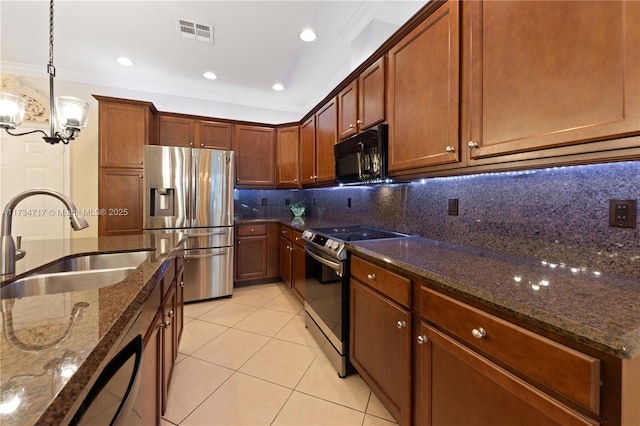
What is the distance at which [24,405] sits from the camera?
36 cm

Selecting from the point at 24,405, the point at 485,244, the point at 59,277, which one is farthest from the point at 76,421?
the point at 485,244

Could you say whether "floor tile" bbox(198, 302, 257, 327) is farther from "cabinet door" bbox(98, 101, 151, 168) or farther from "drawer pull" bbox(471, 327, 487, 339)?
"drawer pull" bbox(471, 327, 487, 339)

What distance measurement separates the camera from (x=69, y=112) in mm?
1582

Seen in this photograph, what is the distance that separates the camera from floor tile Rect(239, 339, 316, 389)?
179 centimetres

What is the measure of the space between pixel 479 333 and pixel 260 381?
58.4 inches

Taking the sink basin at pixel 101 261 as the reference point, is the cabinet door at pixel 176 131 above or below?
above

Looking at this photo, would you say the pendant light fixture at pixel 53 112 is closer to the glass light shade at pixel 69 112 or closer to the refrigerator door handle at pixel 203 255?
the glass light shade at pixel 69 112

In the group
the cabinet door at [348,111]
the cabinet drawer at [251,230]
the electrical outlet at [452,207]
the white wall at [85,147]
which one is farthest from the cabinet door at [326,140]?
the white wall at [85,147]

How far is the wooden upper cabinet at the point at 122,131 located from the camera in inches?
114

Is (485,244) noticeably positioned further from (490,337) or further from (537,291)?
(490,337)

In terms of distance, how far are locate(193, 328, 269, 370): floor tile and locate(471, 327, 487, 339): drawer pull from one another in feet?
5.46

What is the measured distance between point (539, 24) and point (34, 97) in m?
4.90

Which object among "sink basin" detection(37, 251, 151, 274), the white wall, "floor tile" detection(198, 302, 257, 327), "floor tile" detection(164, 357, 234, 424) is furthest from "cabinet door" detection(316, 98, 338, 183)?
the white wall

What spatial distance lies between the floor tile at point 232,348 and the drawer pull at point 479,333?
65.6 inches
